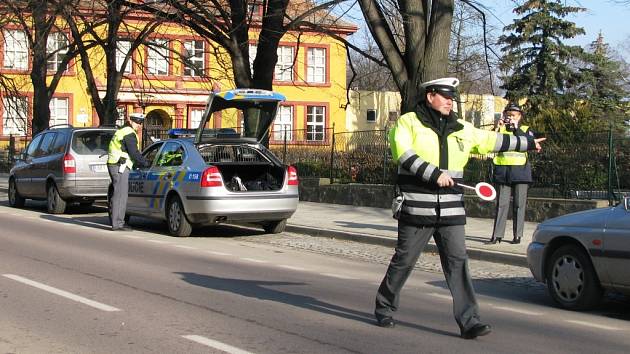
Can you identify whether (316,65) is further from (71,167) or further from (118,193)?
(118,193)

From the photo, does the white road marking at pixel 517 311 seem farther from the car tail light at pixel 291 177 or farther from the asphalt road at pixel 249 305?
the car tail light at pixel 291 177

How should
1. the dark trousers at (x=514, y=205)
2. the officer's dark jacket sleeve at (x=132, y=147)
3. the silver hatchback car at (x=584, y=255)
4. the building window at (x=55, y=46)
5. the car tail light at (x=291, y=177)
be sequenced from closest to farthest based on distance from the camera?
1. the silver hatchback car at (x=584, y=255)
2. the dark trousers at (x=514, y=205)
3. the car tail light at (x=291, y=177)
4. the officer's dark jacket sleeve at (x=132, y=147)
5. the building window at (x=55, y=46)

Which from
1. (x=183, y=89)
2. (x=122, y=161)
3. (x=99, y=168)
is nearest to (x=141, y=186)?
(x=122, y=161)

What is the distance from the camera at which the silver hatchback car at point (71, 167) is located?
18.2 m

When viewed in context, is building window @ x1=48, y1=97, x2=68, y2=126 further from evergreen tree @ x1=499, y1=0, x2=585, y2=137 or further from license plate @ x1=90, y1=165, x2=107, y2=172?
license plate @ x1=90, y1=165, x2=107, y2=172

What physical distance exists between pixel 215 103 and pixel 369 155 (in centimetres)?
685

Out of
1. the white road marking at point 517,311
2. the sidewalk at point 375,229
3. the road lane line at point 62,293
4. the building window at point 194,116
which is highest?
the building window at point 194,116

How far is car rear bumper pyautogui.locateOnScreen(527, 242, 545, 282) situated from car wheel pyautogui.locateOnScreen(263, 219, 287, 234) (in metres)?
6.86

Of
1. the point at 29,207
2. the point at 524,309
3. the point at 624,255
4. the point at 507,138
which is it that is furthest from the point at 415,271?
the point at 29,207

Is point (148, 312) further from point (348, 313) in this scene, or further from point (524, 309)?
point (524, 309)

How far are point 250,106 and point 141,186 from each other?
2.56 meters

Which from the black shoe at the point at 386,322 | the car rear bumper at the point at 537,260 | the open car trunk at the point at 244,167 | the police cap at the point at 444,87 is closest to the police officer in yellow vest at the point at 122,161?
the open car trunk at the point at 244,167

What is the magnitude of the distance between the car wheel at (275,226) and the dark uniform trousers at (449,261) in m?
8.37

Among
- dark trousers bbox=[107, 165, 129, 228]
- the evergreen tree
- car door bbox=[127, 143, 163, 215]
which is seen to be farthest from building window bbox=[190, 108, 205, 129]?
dark trousers bbox=[107, 165, 129, 228]
